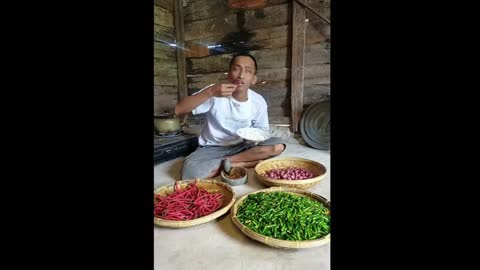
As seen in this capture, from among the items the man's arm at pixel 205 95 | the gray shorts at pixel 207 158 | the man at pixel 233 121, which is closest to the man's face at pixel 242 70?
the man at pixel 233 121

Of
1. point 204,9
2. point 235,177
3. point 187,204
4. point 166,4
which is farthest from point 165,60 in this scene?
point 187,204

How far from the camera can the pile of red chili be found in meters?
1.42

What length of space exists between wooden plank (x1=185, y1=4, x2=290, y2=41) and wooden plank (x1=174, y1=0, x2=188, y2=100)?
0.33 feet

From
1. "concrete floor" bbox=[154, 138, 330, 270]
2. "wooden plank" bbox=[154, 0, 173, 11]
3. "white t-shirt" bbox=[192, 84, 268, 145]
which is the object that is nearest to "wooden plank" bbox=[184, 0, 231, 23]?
"wooden plank" bbox=[154, 0, 173, 11]

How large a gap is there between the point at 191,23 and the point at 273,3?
144 cm

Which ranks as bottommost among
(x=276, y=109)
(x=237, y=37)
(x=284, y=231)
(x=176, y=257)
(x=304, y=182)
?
(x=176, y=257)

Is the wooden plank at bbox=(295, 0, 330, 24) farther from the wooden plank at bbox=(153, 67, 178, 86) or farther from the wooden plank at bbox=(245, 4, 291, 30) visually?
the wooden plank at bbox=(153, 67, 178, 86)

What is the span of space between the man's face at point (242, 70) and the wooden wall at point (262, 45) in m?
1.31

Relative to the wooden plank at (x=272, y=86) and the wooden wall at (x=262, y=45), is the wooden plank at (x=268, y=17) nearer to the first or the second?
the wooden wall at (x=262, y=45)

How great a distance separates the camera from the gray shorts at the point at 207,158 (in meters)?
2.12
